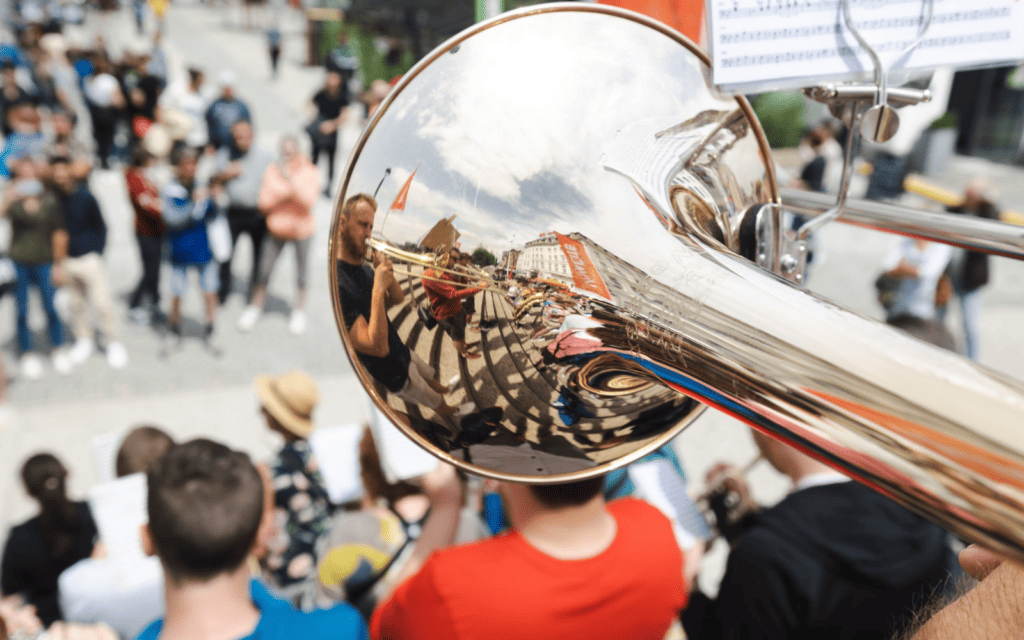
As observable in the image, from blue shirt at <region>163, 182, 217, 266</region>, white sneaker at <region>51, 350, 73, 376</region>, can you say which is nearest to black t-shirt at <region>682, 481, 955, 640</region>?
blue shirt at <region>163, 182, 217, 266</region>

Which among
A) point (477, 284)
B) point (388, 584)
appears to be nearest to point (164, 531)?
point (388, 584)

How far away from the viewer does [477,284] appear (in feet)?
2.98

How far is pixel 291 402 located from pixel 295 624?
134 cm

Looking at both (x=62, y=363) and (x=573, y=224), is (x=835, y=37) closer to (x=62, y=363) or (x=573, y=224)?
(x=573, y=224)

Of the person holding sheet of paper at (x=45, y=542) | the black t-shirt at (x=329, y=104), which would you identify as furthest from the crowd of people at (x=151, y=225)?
the person holding sheet of paper at (x=45, y=542)

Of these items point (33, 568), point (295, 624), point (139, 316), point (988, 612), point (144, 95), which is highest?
point (144, 95)

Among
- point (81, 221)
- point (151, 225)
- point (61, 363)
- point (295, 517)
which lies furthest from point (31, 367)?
point (295, 517)

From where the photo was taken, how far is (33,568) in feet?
6.67

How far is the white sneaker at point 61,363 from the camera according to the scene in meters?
4.61

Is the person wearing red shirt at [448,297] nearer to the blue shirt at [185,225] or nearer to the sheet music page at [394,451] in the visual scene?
the sheet music page at [394,451]

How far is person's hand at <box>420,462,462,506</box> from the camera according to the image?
148cm

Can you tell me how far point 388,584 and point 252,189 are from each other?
3990 millimetres

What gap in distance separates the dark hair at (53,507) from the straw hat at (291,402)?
0.66 metres

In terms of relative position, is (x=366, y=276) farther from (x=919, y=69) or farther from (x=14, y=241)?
(x=14, y=241)
